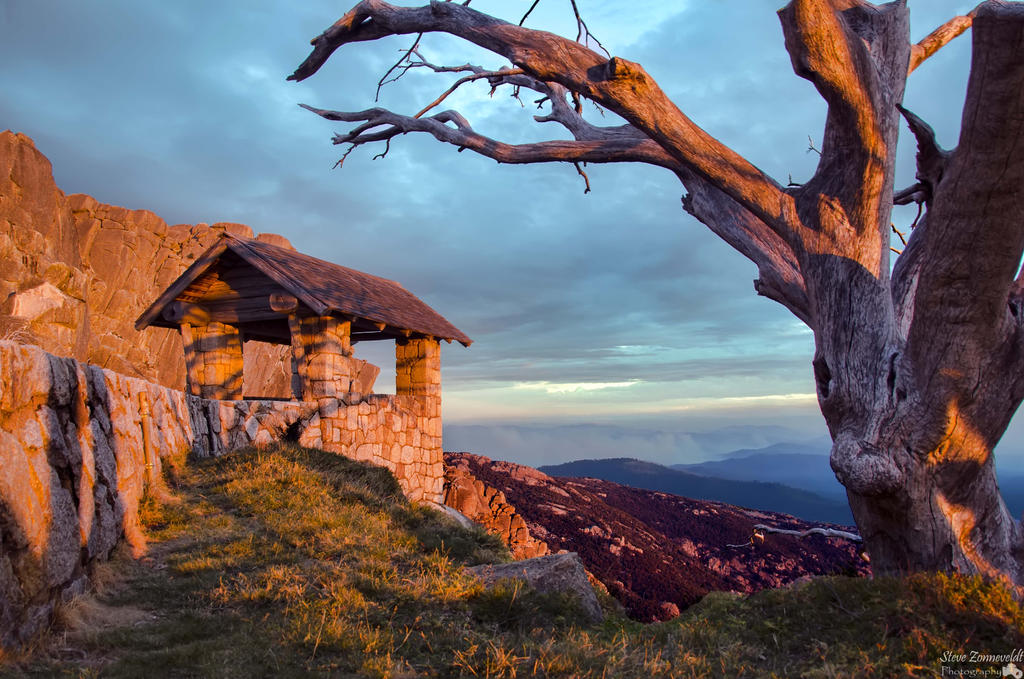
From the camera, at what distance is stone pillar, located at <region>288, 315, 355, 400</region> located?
11.1m

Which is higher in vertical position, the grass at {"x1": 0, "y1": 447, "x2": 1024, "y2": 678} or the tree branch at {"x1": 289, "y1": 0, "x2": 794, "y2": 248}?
the tree branch at {"x1": 289, "y1": 0, "x2": 794, "y2": 248}

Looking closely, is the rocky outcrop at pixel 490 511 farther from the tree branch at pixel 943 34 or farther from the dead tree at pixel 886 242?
the tree branch at pixel 943 34

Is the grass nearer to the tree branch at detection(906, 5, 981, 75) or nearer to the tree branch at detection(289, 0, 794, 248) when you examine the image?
the tree branch at detection(289, 0, 794, 248)

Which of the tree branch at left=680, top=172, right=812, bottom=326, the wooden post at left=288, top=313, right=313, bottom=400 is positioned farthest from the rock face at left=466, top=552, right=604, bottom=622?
the wooden post at left=288, top=313, right=313, bottom=400

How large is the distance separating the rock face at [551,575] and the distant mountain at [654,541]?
7719 mm

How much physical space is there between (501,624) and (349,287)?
979 centimetres

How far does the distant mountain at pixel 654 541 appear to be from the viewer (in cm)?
1513

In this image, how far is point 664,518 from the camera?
76.1 ft

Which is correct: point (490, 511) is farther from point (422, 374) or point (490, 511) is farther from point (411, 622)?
point (411, 622)

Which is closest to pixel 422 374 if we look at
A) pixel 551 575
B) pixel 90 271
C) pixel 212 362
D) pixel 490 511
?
pixel 490 511

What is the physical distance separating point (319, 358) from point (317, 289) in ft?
4.32

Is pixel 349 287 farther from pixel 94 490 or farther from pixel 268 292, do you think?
pixel 94 490

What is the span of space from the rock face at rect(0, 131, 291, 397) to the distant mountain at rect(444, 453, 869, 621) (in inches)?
896

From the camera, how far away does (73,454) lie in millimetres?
4531
